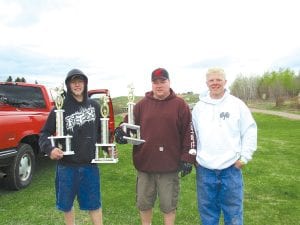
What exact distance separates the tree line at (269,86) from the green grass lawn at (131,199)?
65.1 metres

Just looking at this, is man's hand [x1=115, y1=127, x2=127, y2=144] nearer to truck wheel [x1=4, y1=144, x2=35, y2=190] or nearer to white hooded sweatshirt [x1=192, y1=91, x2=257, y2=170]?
white hooded sweatshirt [x1=192, y1=91, x2=257, y2=170]

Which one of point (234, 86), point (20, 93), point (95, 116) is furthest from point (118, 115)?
point (234, 86)

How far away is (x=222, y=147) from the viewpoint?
14.1 feet

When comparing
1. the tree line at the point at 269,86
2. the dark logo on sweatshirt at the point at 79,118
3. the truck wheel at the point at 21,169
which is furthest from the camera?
the tree line at the point at 269,86

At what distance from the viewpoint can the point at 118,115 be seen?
25672 millimetres

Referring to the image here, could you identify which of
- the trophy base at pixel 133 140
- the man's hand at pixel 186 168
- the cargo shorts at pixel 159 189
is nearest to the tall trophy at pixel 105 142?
the trophy base at pixel 133 140

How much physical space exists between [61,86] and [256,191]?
4.34 meters

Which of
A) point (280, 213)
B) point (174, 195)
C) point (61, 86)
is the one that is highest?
point (61, 86)

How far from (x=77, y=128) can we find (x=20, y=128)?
3.07 metres

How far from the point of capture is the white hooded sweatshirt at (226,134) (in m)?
4.29

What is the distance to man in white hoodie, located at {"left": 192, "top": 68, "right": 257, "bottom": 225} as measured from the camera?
430 cm

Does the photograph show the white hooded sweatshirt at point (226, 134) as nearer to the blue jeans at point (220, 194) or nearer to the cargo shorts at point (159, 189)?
the blue jeans at point (220, 194)

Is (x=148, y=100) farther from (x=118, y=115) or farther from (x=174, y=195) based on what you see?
(x=118, y=115)

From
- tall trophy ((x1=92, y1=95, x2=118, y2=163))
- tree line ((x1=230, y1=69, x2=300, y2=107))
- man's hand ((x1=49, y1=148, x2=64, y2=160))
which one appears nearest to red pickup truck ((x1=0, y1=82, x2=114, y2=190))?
man's hand ((x1=49, y1=148, x2=64, y2=160))
